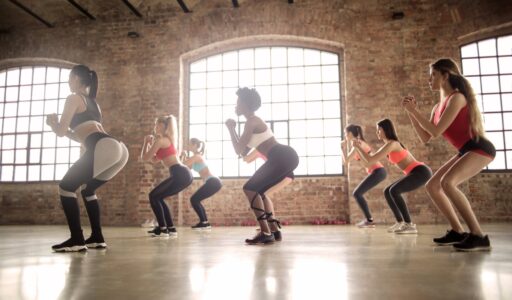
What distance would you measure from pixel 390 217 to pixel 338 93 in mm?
2736

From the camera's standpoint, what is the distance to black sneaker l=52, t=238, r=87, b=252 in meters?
2.96

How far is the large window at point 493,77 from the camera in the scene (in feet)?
25.5

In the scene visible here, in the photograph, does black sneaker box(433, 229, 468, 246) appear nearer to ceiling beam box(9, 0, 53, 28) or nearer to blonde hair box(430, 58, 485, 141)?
blonde hair box(430, 58, 485, 141)

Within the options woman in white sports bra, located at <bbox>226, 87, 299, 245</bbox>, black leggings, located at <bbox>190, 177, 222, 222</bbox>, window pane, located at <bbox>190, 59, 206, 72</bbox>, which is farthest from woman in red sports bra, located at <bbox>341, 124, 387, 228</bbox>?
window pane, located at <bbox>190, 59, 206, 72</bbox>

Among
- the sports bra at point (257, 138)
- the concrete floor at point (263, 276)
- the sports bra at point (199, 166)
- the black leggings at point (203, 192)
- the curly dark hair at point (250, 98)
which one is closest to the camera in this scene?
the concrete floor at point (263, 276)

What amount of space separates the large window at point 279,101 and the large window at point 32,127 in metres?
3.15

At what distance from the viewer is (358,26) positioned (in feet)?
25.9

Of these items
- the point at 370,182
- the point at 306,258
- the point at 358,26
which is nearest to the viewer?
the point at 306,258

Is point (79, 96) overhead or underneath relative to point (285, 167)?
overhead

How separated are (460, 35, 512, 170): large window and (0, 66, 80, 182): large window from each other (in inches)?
341

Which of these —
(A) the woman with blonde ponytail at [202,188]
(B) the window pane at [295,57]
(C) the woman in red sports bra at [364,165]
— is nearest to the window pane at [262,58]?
(B) the window pane at [295,57]

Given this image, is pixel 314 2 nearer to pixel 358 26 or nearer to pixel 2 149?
pixel 358 26

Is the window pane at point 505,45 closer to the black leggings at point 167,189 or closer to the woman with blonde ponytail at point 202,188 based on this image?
the woman with blonde ponytail at point 202,188

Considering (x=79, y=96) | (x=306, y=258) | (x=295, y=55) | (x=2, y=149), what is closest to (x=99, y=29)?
(x=2, y=149)
